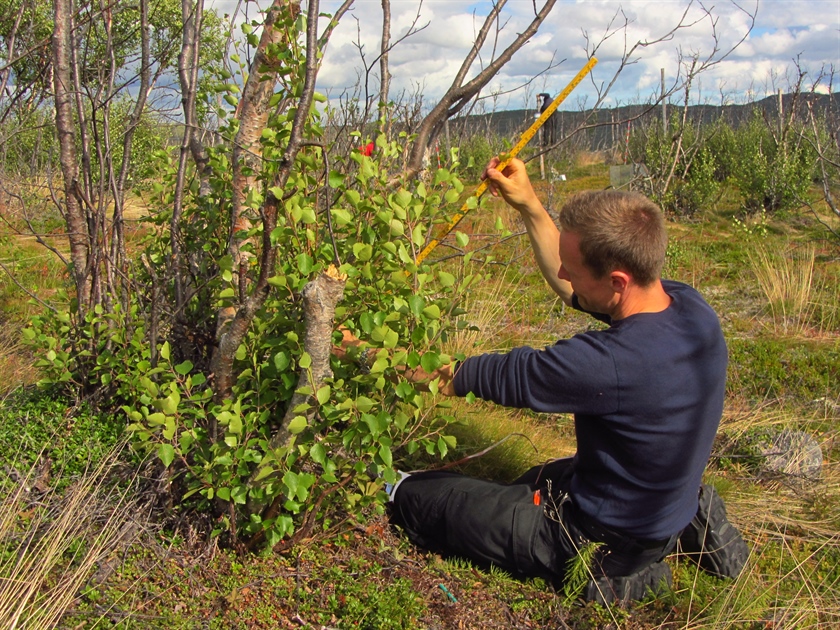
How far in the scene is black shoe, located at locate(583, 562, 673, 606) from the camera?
2.40 m

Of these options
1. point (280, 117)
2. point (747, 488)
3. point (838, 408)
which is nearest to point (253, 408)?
point (280, 117)

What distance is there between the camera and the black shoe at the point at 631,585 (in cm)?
240

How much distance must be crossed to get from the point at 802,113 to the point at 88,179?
1958cm

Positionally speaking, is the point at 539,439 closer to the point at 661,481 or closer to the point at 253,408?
the point at 661,481

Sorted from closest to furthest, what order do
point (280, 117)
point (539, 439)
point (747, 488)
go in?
point (280, 117) → point (747, 488) → point (539, 439)

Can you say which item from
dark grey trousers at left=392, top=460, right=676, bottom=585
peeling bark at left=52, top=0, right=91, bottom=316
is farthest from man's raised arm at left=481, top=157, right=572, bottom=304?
peeling bark at left=52, top=0, right=91, bottom=316

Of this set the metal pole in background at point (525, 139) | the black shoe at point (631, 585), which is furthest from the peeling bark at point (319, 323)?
the black shoe at point (631, 585)

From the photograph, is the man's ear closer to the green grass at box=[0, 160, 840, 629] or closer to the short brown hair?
the short brown hair

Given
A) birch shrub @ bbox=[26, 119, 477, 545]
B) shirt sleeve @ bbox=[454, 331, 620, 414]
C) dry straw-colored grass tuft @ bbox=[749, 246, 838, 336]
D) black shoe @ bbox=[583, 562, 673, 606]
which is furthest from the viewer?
dry straw-colored grass tuft @ bbox=[749, 246, 838, 336]

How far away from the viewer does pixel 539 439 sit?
142 inches

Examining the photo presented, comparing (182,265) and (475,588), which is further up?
(182,265)

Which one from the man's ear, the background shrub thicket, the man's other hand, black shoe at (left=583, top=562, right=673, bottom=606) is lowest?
black shoe at (left=583, top=562, right=673, bottom=606)

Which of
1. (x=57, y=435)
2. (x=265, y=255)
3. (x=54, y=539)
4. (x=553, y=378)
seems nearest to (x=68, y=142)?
(x=57, y=435)

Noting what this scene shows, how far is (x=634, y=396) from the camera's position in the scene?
2.13 m
